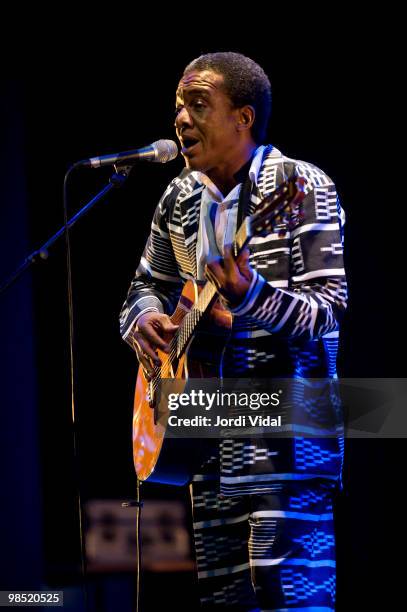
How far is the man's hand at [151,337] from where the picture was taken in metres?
2.64

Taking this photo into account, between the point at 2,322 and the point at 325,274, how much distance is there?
8.21ft

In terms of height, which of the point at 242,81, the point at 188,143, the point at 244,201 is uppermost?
the point at 242,81

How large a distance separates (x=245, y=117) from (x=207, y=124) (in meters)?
0.13

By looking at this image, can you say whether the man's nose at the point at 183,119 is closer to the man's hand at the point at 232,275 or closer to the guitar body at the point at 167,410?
the guitar body at the point at 167,410

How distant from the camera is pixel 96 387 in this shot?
4.40 meters

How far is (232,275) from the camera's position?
2021 mm

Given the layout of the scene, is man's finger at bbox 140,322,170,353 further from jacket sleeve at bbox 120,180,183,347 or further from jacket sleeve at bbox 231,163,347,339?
jacket sleeve at bbox 231,163,347,339

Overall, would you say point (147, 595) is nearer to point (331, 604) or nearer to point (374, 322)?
point (374, 322)

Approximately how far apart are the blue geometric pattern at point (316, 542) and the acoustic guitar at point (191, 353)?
0.36 metres

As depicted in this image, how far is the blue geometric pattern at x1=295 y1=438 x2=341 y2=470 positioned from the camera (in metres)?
2.26

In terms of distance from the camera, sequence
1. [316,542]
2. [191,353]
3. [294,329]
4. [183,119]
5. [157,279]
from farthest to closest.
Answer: [157,279], [183,119], [191,353], [316,542], [294,329]

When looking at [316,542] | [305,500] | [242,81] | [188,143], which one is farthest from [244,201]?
[316,542]

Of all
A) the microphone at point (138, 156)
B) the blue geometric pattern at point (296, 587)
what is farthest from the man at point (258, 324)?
the microphone at point (138, 156)

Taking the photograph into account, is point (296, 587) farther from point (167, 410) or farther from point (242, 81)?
point (242, 81)
